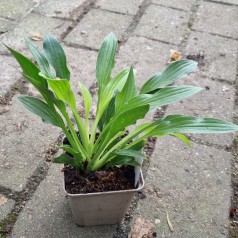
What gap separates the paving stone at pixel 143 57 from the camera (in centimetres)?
214

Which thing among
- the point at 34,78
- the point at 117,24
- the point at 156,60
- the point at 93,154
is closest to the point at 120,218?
the point at 93,154

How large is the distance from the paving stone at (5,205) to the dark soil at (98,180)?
0.30m

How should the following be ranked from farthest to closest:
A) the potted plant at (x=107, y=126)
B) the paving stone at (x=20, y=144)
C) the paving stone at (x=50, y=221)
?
the paving stone at (x=20, y=144)
the paving stone at (x=50, y=221)
the potted plant at (x=107, y=126)

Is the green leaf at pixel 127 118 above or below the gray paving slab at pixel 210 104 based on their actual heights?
above

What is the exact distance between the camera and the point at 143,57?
2236 millimetres

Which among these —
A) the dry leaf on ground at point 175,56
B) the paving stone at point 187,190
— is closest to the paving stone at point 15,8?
the dry leaf on ground at point 175,56

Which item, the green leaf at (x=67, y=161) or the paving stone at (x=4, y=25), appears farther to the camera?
the paving stone at (x=4, y=25)

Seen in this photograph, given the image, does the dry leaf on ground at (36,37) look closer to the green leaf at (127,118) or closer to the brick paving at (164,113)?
the brick paving at (164,113)

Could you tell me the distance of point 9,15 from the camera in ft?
8.01

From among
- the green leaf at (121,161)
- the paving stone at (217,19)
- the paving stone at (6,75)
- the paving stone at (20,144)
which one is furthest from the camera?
the paving stone at (217,19)

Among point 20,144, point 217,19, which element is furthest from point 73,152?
point 217,19

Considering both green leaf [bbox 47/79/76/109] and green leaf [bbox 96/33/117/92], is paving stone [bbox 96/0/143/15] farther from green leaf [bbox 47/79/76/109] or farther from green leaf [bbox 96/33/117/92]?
green leaf [bbox 47/79/76/109]

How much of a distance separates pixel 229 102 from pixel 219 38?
0.64 m

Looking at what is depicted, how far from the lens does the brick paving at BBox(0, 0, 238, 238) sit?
145 cm
